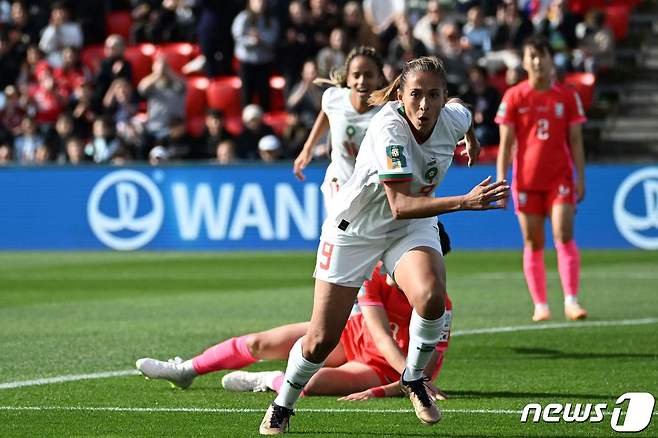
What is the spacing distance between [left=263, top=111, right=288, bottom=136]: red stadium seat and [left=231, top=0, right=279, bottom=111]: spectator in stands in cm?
19

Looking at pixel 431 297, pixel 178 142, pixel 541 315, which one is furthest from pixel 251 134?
pixel 431 297

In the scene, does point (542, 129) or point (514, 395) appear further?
point (542, 129)

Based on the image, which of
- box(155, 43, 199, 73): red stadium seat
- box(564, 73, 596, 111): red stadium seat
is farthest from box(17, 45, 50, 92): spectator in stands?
box(564, 73, 596, 111): red stadium seat

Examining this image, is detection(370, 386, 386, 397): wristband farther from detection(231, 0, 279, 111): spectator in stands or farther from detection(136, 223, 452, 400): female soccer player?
detection(231, 0, 279, 111): spectator in stands

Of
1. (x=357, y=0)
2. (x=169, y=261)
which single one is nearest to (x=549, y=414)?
(x=169, y=261)

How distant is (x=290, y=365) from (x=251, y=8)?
16.3m

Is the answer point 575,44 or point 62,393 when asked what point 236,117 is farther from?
point 62,393

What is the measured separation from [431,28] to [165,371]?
14665 millimetres

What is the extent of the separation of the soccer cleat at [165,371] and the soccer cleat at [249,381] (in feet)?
0.75

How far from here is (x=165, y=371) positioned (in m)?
8.12

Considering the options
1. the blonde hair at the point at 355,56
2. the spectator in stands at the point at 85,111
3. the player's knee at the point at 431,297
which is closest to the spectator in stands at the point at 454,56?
the spectator in stands at the point at 85,111

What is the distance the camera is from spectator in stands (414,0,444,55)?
21.9m

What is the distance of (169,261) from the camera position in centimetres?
1858

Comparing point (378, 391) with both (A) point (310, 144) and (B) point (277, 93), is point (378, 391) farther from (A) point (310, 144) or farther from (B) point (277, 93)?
(B) point (277, 93)
